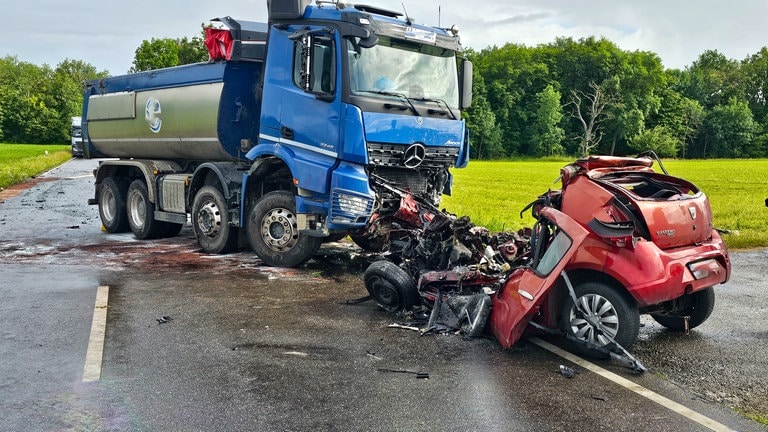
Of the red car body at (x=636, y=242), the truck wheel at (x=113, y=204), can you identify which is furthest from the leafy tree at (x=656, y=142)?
the red car body at (x=636, y=242)

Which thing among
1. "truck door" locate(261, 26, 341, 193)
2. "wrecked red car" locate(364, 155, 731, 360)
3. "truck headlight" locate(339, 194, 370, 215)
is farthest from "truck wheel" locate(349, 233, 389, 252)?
"wrecked red car" locate(364, 155, 731, 360)

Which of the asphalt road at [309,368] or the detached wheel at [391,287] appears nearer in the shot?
the asphalt road at [309,368]

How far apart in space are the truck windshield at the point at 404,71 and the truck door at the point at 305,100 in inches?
13.0

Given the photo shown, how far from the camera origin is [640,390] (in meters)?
4.93

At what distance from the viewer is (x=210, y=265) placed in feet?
32.8

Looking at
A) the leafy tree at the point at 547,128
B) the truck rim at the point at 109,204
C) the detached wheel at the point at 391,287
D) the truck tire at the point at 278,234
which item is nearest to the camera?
the detached wheel at the point at 391,287

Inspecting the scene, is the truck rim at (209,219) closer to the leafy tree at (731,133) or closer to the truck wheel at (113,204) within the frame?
the truck wheel at (113,204)

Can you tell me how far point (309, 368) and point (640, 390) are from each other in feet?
8.33

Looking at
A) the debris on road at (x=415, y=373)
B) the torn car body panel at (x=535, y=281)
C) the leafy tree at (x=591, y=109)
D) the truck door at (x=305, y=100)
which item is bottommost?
the debris on road at (x=415, y=373)

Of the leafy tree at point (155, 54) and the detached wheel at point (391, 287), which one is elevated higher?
the leafy tree at point (155, 54)

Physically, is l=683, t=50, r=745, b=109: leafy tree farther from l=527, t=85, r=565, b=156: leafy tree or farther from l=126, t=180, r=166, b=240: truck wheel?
l=126, t=180, r=166, b=240: truck wheel

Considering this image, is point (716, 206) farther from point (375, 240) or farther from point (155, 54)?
point (155, 54)

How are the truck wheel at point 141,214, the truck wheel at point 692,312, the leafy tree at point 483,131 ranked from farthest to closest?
the leafy tree at point 483,131 → the truck wheel at point 141,214 → the truck wheel at point 692,312

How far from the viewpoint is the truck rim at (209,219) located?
10742 mm
